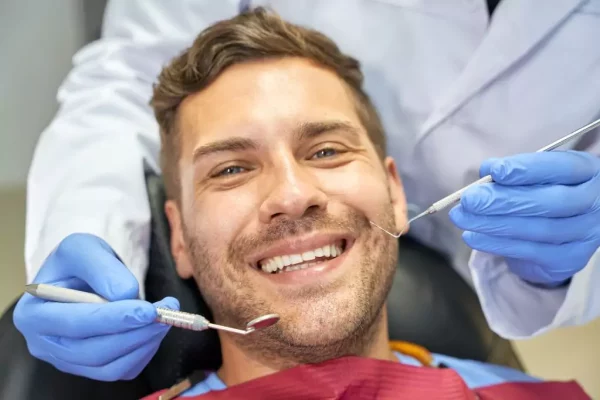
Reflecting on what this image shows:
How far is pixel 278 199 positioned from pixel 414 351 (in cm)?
48

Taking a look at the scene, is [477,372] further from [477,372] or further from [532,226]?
[532,226]

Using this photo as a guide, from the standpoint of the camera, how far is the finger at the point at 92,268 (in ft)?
2.66

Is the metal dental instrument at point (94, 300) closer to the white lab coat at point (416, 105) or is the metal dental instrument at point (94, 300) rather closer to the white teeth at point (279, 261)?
the white teeth at point (279, 261)

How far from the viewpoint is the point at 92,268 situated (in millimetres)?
833

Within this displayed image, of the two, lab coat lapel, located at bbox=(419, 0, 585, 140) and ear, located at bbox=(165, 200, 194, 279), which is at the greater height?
lab coat lapel, located at bbox=(419, 0, 585, 140)

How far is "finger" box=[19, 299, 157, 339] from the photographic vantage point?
757mm

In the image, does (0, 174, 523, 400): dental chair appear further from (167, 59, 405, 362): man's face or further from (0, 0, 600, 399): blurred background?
(0, 0, 600, 399): blurred background

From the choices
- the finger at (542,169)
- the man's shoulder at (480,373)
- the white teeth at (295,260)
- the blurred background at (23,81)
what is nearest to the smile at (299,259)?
the white teeth at (295,260)

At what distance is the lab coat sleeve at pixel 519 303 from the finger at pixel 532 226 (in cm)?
16

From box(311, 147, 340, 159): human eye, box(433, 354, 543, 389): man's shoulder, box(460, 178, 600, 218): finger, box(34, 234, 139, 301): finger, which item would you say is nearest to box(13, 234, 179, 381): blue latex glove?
box(34, 234, 139, 301): finger

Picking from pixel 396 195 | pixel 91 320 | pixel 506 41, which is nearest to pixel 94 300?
pixel 91 320

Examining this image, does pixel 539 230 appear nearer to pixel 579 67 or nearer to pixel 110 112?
pixel 579 67

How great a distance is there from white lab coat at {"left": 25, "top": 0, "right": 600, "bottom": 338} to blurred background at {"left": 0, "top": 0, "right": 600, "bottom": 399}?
195mm

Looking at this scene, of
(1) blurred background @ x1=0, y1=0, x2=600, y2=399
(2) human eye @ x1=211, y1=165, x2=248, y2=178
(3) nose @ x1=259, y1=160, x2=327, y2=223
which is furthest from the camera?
(1) blurred background @ x1=0, y1=0, x2=600, y2=399
